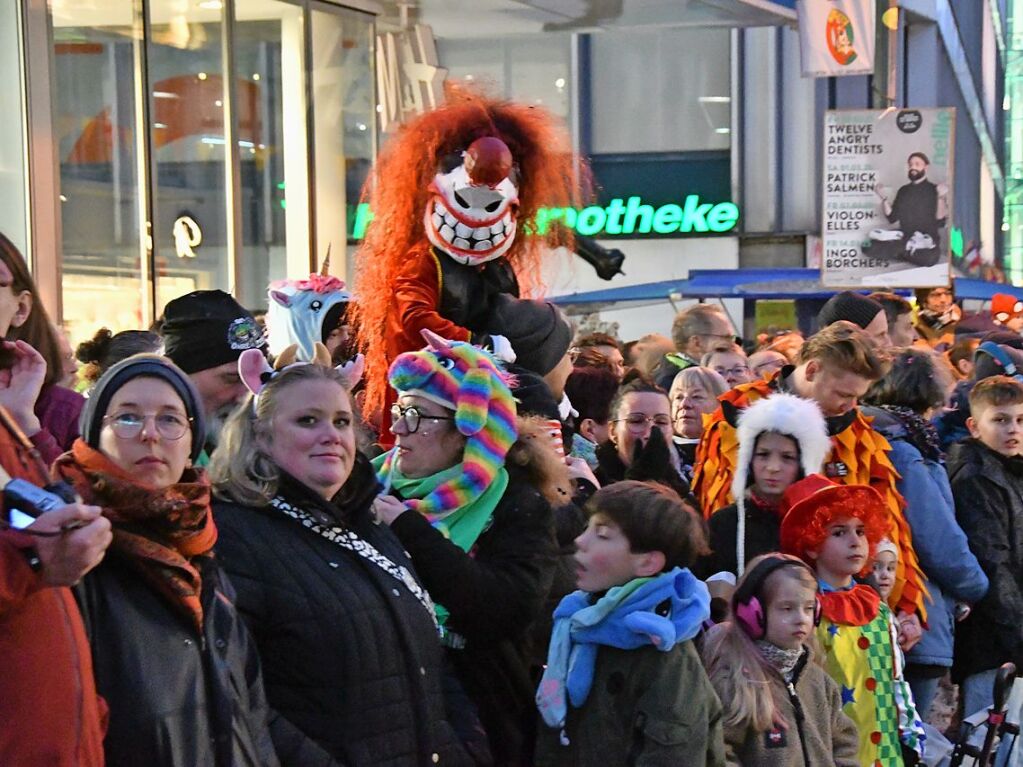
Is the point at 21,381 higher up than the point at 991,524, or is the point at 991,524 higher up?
the point at 21,381

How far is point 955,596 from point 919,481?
574mm

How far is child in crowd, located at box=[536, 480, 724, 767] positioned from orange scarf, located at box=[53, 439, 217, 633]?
134 centimetres

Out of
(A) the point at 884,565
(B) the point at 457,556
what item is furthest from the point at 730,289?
(B) the point at 457,556

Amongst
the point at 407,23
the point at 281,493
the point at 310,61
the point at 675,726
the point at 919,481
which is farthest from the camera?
the point at 407,23

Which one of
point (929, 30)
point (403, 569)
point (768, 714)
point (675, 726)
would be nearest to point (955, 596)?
point (768, 714)

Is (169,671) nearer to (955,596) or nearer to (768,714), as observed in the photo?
(768,714)

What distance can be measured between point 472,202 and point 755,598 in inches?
66.6

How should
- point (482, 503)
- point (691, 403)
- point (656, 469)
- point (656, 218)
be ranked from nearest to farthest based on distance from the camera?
point (482, 503) → point (656, 469) → point (691, 403) → point (656, 218)

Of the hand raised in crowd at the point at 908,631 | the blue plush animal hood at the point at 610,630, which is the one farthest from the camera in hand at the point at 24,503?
the hand raised in crowd at the point at 908,631

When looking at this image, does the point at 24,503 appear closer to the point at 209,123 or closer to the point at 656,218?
the point at 209,123

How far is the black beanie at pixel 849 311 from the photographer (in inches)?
309

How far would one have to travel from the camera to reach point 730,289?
19.9m

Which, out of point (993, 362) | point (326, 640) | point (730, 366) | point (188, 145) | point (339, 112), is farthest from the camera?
point (339, 112)

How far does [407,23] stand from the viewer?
11.8 m
